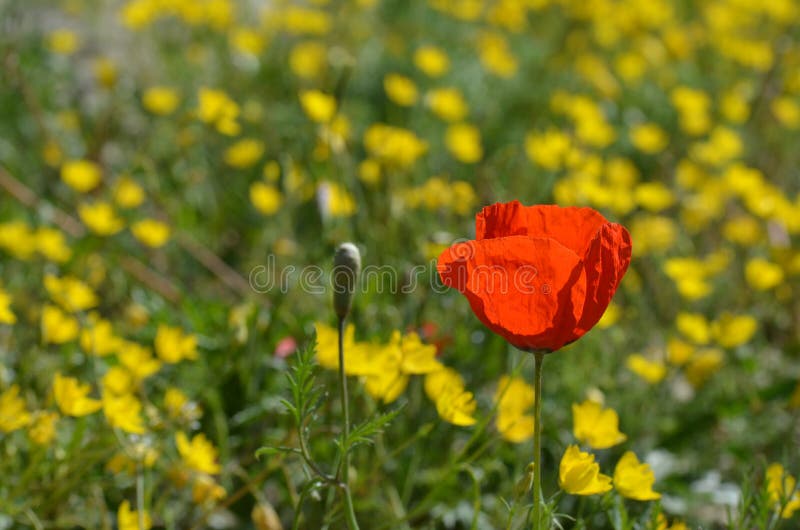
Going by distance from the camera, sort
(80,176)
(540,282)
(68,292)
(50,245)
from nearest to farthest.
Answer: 1. (540,282)
2. (68,292)
3. (50,245)
4. (80,176)

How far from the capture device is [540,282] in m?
1.03

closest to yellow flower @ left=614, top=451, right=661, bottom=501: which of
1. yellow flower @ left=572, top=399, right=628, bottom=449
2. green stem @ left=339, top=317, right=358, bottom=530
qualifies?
yellow flower @ left=572, top=399, right=628, bottom=449

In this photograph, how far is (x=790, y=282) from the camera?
2557mm

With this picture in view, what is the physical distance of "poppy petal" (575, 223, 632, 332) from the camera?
3.41 ft

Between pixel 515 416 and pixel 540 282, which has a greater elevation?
pixel 540 282

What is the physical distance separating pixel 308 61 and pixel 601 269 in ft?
7.98

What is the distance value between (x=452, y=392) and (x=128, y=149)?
2.29 m

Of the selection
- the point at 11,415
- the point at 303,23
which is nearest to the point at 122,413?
the point at 11,415

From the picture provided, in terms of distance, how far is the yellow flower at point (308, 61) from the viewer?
3.27 metres

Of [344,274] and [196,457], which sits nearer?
[344,274]

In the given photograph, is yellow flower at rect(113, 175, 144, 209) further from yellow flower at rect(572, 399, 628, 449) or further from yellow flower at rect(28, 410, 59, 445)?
yellow flower at rect(572, 399, 628, 449)

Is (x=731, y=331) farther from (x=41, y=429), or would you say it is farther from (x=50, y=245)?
(x=50, y=245)

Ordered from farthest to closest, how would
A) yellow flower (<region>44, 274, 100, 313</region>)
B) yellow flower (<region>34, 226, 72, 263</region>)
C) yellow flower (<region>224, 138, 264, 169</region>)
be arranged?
yellow flower (<region>224, 138, 264, 169</region>)
yellow flower (<region>34, 226, 72, 263</region>)
yellow flower (<region>44, 274, 100, 313</region>)

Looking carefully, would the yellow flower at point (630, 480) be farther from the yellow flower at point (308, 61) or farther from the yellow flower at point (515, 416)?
the yellow flower at point (308, 61)
